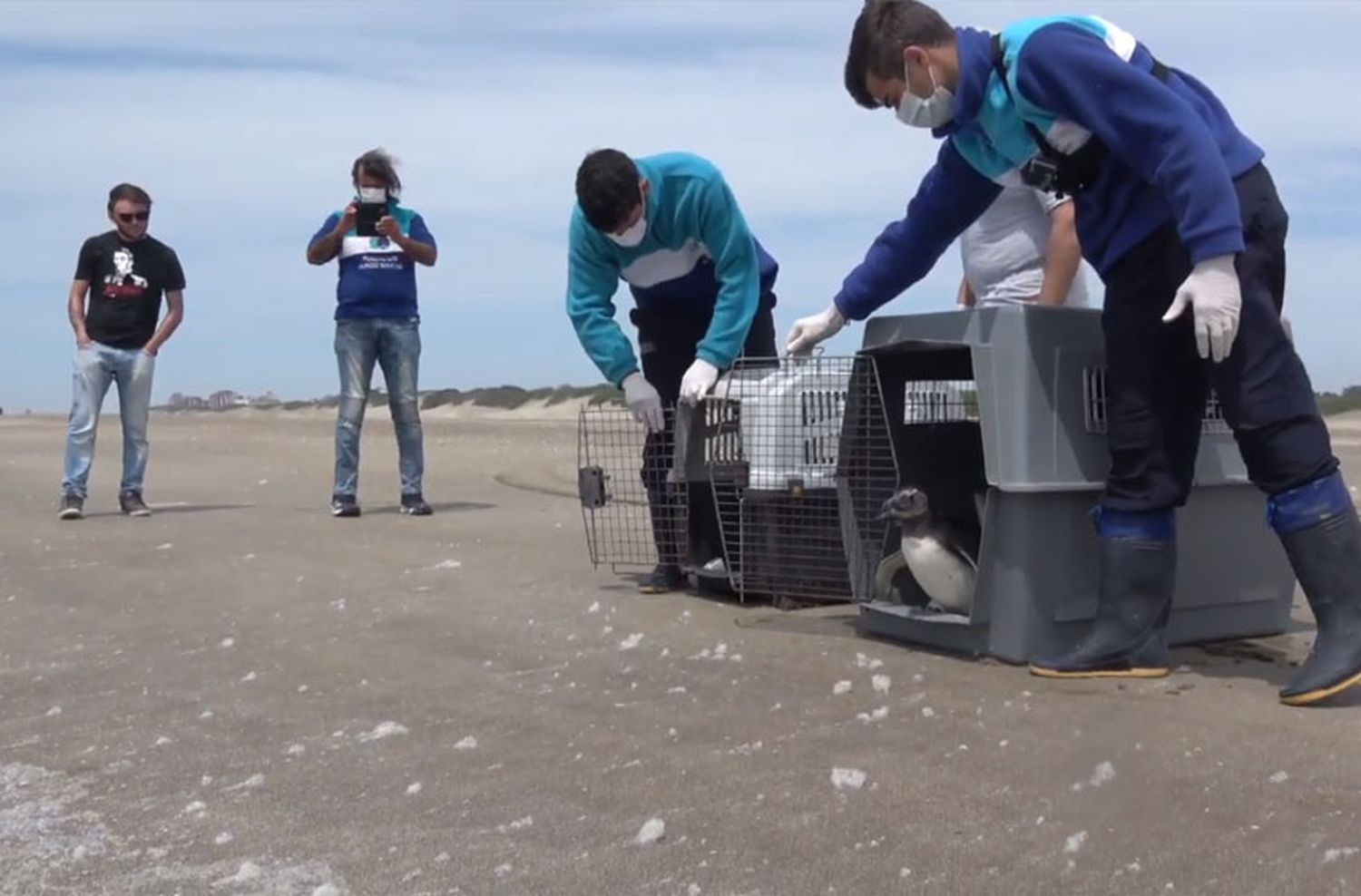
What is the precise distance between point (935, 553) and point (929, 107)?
4.08 ft

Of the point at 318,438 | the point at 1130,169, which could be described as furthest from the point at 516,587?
the point at 318,438

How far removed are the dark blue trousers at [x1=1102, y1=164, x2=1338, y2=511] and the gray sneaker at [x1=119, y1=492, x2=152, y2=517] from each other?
6.34m

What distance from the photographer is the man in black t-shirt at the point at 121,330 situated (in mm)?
9117

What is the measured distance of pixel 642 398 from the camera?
5.78 metres

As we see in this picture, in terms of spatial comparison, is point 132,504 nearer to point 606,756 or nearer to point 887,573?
point 887,573

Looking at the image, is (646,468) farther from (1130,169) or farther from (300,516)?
(300,516)

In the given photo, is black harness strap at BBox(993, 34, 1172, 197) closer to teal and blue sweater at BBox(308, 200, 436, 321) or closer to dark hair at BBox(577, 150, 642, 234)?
dark hair at BBox(577, 150, 642, 234)

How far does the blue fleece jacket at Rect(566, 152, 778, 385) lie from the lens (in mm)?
5598

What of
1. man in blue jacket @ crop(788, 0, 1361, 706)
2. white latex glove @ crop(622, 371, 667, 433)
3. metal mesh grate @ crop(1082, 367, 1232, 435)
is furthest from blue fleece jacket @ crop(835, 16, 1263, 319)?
white latex glove @ crop(622, 371, 667, 433)

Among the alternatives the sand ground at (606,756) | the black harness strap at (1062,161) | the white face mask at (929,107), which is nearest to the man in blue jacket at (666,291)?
the sand ground at (606,756)

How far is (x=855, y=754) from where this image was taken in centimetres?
360

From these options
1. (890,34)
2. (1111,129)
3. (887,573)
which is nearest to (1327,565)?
(1111,129)

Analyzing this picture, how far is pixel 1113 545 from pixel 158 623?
3149 mm

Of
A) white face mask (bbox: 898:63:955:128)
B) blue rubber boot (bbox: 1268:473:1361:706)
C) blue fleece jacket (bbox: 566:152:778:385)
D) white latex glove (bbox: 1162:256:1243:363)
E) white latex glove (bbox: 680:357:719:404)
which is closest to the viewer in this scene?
white latex glove (bbox: 1162:256:1243:363)
